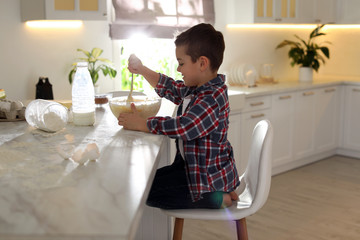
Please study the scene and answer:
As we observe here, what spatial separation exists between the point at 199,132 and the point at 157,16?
2390mm

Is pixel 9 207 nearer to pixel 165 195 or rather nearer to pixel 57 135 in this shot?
pixel 57 135

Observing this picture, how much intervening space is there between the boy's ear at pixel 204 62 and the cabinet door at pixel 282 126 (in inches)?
95.3

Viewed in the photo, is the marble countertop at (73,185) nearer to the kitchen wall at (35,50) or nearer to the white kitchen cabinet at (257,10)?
the kitchen wall at (35,50)

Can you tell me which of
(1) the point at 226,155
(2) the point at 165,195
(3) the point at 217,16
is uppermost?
(3) the point at 217,16

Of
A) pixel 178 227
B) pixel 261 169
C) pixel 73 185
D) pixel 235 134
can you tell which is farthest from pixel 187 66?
pixel 235 134

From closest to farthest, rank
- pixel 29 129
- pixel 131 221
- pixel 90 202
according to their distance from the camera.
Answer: pixel 131 221, pixel 90 202, pixel 29 129

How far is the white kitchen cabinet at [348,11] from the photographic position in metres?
4.90

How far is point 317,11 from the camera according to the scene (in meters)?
4.81

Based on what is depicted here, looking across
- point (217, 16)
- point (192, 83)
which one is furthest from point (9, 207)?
point (217, 16)

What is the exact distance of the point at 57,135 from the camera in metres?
1.70

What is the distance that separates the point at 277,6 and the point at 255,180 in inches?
114

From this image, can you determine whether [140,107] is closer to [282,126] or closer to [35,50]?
[35,50]

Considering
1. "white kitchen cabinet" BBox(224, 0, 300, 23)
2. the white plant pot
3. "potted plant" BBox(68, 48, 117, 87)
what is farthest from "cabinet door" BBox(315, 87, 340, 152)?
"potted plant" BBox(68, 48, 117, 87)

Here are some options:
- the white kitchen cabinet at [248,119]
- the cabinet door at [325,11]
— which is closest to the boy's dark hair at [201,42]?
the white kitchen cabinet at [248,119]
